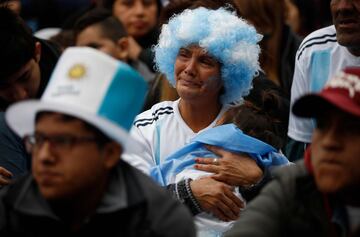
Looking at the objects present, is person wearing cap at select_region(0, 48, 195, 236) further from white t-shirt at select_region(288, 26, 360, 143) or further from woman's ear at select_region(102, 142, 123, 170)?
white t-shirt at select_region(288, 26, 360, 143)

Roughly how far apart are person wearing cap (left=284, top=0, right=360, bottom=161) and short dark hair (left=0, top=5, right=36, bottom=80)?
163 centimetres

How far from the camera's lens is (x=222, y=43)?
569cm

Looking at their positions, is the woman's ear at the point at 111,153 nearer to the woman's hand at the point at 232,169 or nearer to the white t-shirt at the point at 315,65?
the woman's hand at the point at 232,169

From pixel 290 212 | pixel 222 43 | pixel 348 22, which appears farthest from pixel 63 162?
pixel 348 22

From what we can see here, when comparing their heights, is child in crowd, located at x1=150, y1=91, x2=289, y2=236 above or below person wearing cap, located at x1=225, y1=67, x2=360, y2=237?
below

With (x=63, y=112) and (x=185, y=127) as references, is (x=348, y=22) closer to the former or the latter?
(x=185, y=127)

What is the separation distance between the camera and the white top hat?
403 cm

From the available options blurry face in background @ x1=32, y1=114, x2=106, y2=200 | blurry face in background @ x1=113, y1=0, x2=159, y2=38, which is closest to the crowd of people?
blurry face in background @ x1=32, y1=114, x2=106, y2=200

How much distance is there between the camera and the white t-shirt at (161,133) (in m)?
5.63

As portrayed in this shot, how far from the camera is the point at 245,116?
5.67 meters

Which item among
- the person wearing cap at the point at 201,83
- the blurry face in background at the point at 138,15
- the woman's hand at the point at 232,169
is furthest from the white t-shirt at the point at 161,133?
the blurry face in background at the point at 138,15

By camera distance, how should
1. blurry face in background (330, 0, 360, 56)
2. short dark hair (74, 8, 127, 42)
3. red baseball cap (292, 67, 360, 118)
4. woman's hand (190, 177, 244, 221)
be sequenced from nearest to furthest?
red baseball cap (292, 67, 360, 118)
woman's hand (190, 177, 244, 221)
blurry face in background (330, 0, 360, 56)
short dark hair (74, 8, 127, 42)

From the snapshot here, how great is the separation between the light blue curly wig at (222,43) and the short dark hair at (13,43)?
29.9 inches

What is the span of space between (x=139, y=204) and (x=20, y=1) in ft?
22.4
